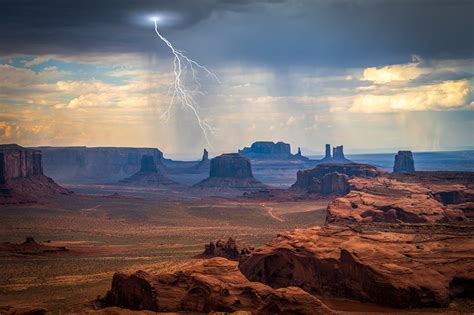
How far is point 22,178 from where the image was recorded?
17138 cm

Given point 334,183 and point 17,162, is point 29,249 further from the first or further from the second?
point 334,183

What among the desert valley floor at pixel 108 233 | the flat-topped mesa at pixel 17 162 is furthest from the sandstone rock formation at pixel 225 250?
the flat-topped mesa at pixel 17 162

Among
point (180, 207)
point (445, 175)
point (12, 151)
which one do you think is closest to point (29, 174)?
point (12, 151)

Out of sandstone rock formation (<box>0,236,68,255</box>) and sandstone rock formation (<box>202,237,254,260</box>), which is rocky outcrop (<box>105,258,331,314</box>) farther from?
sandstone rock formation (<box>0,236,68,255</box>)

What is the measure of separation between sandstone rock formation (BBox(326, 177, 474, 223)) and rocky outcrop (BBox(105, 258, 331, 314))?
1444 inches

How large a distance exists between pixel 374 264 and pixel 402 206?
41.4 meters

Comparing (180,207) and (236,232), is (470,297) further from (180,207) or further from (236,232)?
(180,207)

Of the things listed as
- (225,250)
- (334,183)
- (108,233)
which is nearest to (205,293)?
(225,250)

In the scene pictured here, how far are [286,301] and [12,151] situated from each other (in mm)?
141098

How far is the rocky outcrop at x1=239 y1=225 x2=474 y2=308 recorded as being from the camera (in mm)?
43188

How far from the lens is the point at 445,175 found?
130 m

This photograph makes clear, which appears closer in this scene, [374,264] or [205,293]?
[205,293]

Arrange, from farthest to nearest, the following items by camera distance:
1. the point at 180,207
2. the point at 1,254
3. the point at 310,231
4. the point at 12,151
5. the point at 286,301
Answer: the point at 12,151 → the point at 180,207 → the point at 1,254 → the point at 310,231 → the point at 286,301

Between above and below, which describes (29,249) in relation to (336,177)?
below
